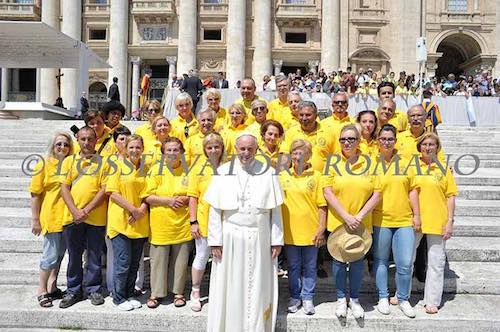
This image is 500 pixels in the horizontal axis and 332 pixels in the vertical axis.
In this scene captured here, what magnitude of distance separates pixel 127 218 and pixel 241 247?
1435mm

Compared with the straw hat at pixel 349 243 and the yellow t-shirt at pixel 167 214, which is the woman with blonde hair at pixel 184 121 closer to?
the yellow t-shirt at pixel 167 214

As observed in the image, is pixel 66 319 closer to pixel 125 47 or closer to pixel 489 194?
pixel 489 194

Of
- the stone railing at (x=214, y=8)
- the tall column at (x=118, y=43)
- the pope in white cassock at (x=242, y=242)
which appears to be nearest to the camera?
the pope in white cassock at (x=242, y=242)

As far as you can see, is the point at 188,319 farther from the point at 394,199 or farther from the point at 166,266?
the point at 394,199

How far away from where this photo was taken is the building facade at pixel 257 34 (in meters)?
33.8

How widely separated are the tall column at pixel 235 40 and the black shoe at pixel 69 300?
96.7ft

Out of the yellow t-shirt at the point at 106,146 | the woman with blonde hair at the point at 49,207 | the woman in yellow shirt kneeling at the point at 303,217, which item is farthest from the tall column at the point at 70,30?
the woman in yellow shirt kneeling at the point at 303,217

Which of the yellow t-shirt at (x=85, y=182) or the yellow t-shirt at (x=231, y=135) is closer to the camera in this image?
the yellow t-shirt at (x=85, y=182)

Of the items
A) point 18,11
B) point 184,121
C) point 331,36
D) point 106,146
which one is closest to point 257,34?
point 331,36

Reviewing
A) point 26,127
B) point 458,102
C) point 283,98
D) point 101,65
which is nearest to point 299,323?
point 283,98

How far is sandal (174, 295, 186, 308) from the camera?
4969 millimetres

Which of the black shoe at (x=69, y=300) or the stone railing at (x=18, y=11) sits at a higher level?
the stone railing at (x=18, y=11)

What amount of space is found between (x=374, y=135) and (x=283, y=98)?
2.00m

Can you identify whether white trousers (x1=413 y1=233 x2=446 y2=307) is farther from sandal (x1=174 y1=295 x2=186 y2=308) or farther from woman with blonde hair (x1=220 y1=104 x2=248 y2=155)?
sandal (x1=174 y1=295 x2=186 y2=308)
